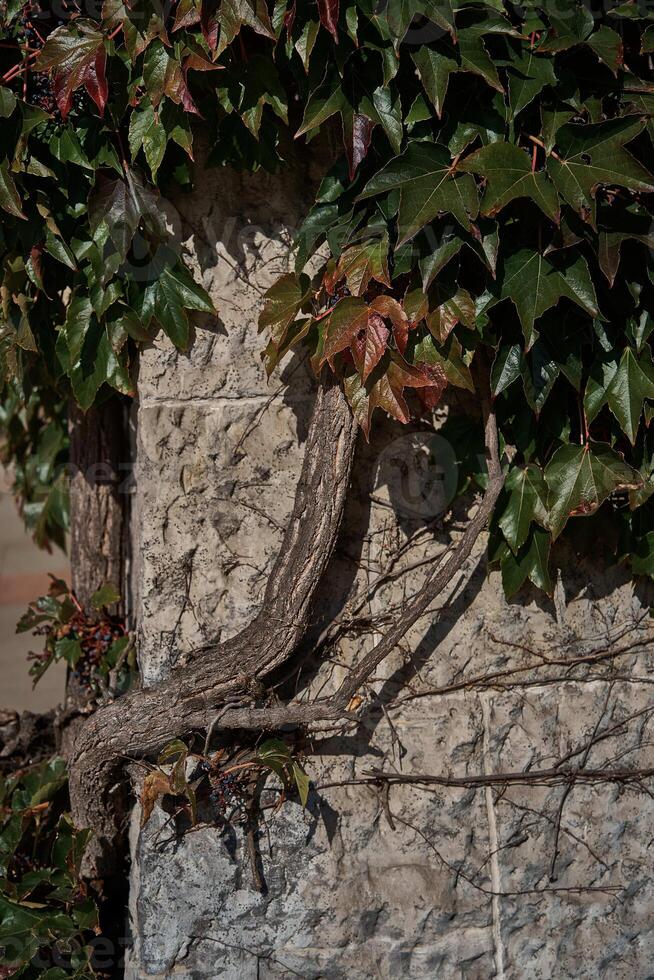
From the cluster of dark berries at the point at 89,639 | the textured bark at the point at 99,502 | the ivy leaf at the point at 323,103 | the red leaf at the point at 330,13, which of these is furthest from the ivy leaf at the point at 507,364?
the cluster of dark berries at the point at 89,639

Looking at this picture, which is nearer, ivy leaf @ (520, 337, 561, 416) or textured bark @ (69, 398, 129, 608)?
ivy leaf @ (520, 337, 561, 416)

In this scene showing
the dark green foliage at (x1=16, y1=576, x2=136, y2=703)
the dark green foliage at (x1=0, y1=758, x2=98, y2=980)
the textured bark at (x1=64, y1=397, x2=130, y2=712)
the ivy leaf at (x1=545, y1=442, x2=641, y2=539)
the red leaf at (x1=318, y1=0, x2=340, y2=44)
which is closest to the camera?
the red leaf at (x1=318, y1=0, x2=340, y2=44)

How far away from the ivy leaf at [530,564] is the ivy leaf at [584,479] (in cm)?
7

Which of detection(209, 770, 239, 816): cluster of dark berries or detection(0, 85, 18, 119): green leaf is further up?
detection(0, 85, 18, 119): green leaf

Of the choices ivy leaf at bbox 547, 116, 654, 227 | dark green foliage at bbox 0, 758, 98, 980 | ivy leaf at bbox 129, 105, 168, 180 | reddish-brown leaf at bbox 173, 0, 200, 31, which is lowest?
dark green foliage at bbox 0, 758, 98, 980

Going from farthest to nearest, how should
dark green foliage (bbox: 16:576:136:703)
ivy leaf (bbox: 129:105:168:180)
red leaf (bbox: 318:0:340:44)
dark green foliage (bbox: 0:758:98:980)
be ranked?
dark green foliage (bbox: 16:576:136:703) → dark green foliage (bbox: 0:758:98:980) → ivy leaf (bbox: 129:105:168:180) → red leaf (bbox: 318:0:340:44)

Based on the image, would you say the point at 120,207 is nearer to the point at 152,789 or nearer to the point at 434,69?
the point at 434,69

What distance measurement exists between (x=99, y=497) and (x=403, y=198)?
128cm

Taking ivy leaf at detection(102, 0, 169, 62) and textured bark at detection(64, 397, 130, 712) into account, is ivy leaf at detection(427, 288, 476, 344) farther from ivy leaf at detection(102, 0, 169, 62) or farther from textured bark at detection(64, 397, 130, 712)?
textured bark at detection(64, 397, 130, 712)

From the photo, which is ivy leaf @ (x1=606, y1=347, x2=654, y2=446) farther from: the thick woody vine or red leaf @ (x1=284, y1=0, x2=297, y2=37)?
red leaf @ (x1=284, y1=0, x2=297, y2=37)

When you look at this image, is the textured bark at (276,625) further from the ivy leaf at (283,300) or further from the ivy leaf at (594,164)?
the ivy leaf at (594,164)

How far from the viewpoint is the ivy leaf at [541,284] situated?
1721 mm

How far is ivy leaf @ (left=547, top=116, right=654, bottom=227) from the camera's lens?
163cm

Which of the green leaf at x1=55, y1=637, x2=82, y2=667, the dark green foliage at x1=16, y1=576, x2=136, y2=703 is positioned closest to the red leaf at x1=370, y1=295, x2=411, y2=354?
the dark green foliage at x1=16, y1=576, x2=136, y2=703
